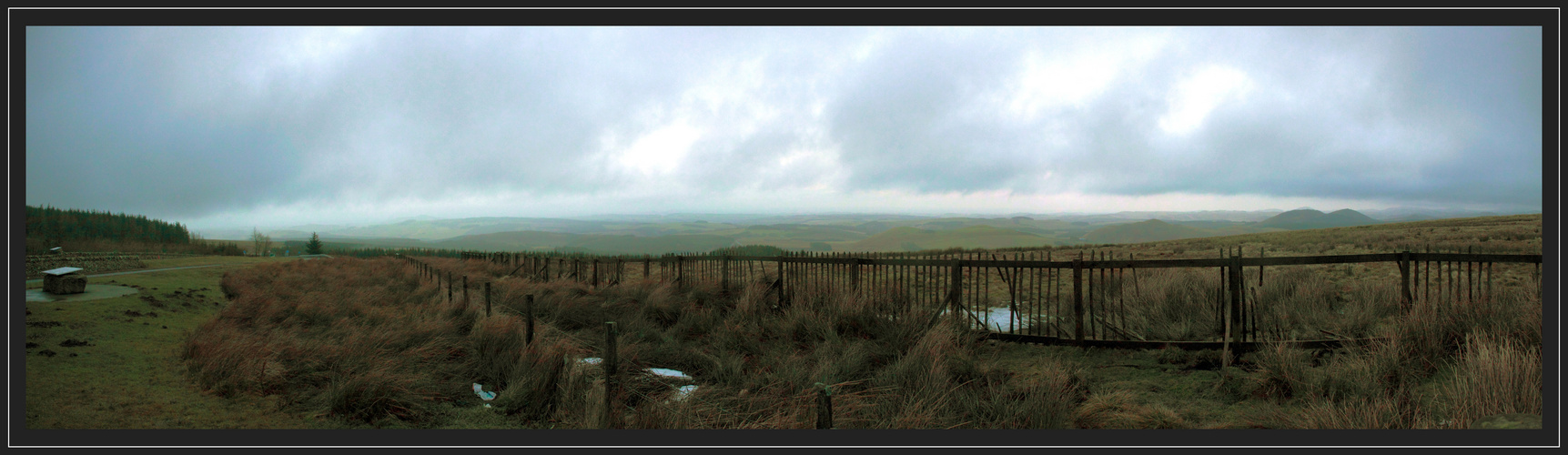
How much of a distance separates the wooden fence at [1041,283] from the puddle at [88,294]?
807 cm

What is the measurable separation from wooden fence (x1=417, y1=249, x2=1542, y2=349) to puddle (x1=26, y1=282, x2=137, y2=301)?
26.5ft

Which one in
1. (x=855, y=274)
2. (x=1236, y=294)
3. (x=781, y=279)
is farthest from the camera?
(x=781, y=279)

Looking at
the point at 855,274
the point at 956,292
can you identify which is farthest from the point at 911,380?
the point at 855,274

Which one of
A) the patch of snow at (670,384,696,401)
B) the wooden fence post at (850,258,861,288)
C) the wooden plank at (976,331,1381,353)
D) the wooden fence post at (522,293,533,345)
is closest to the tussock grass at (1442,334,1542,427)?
the wooden plank at (976,331,1381,353)

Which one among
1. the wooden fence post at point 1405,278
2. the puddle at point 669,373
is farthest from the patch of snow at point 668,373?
the wooden fence post at point 1405,278

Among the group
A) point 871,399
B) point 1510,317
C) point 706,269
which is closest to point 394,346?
point 871,399

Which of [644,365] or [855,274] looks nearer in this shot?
[644,365]

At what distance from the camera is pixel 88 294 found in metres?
8.88

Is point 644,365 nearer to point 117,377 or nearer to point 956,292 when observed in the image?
point 956,292

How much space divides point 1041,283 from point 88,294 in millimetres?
16509

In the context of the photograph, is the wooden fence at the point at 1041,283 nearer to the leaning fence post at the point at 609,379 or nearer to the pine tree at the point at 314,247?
the leaning fence post at the point at 609,379

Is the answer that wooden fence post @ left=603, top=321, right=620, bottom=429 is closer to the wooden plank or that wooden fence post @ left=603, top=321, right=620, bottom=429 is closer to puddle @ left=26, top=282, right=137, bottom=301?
the wooden plank

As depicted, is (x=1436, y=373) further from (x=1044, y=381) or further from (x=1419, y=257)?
(x=1044, y=381)

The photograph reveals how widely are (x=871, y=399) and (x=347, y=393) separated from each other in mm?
4442
